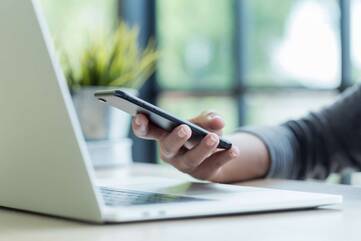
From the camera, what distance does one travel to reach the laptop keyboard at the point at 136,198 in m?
0.81

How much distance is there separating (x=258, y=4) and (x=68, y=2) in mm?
877


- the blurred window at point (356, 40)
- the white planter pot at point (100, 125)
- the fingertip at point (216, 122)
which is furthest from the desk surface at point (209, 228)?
the blurred window at point (356, 40)

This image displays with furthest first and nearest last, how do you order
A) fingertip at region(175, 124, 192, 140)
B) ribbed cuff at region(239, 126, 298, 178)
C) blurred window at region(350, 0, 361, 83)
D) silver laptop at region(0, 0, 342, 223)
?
blurred window at region(350, 0, 361, 83)
ribbed cuff at region(239, 126, 298, 178)
fingertip at region(175, 124, 192, 140)
silver laptop at region(0, 0, 342, 223)

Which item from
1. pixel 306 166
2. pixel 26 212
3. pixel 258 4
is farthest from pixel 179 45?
pixel 26 212

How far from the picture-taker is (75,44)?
123 inches

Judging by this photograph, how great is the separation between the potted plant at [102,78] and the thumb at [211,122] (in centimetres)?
68

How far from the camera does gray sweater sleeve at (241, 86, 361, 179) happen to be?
1422 mm

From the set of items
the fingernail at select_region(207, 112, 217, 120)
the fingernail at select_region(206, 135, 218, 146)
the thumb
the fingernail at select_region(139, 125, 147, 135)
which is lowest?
the thumb

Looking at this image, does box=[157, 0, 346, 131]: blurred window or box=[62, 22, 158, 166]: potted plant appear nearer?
box=[62, 22, 158, 166]: potted plant

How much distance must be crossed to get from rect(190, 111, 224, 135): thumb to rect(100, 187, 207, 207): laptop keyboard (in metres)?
0.26

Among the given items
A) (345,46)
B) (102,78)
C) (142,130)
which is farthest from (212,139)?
(345,46)

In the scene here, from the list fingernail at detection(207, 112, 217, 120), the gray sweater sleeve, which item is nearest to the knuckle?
fingernail at detection(207, 112, 217, 120)

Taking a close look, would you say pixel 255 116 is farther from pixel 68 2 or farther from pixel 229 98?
pixel 68 2

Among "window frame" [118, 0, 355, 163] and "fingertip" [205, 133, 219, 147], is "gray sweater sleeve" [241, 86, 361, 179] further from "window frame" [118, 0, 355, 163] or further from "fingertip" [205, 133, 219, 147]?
"window frame" [118, 0, 355, 163]
